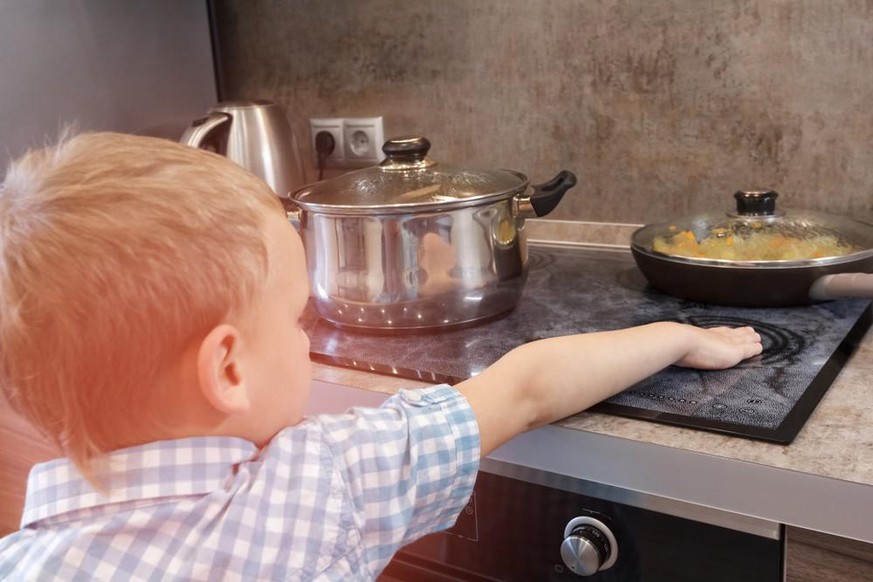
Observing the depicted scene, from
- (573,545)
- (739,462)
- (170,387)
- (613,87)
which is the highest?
(613,87)

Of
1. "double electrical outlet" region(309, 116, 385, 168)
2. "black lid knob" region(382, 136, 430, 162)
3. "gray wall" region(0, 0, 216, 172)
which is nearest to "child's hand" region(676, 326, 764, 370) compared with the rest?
"black lid knob" region(382, 136, 430, 162)

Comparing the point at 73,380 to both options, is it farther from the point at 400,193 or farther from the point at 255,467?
the point at 400,193

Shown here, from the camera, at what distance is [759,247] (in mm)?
966

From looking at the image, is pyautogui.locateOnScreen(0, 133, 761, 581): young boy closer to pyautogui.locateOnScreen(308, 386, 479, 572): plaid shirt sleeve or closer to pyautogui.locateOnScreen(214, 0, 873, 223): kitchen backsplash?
pyautogui.locateOnScreen(308, 386, 479, 572): plaid shirt sleeve

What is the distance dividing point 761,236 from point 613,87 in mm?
340

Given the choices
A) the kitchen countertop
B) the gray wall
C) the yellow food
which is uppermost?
the gray wall

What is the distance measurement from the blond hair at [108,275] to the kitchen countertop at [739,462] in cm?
31

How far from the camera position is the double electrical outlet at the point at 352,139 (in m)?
1.43

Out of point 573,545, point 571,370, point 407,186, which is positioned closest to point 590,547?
point 573,545

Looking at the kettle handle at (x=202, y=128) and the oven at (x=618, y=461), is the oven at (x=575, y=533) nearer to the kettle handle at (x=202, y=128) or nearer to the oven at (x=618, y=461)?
the oven at (x=618, y=461)

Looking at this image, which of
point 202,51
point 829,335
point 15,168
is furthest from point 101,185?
point 202,51

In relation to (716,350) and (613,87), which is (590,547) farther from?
(613,87)

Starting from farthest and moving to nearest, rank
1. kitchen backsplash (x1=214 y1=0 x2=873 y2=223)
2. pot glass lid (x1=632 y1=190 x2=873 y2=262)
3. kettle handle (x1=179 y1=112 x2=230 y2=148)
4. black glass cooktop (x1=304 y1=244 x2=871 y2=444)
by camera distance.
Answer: kettle handle (x1=179 y1=112 x2=230 y2=148)
kitchen backsplash (x1=214 y1=0 x2=873 y2=223)
pot glass lid (x1=632 y1=190 x2=873 y2=262)
black glass cooktop (x1=304 y1=244 x2=871 y2=444)

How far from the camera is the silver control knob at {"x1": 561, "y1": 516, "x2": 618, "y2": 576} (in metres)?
0.71
